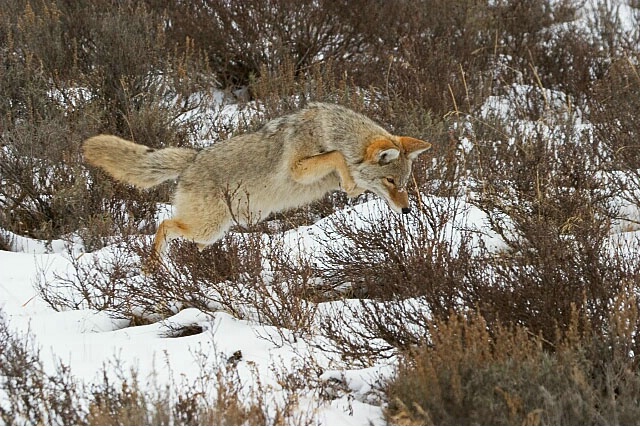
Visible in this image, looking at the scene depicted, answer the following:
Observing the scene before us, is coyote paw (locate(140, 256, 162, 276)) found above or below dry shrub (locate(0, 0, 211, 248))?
below

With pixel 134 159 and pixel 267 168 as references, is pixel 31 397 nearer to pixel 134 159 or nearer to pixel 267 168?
pixel 134 159

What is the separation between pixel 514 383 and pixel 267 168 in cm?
274

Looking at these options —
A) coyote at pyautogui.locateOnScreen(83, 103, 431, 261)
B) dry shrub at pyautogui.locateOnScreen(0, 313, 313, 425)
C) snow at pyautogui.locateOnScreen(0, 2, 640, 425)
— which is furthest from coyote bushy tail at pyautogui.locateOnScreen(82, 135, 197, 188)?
dry shrub at pyautogui.locateOnScreen(0, 313, 313, 425)

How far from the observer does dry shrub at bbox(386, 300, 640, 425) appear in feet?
10.6

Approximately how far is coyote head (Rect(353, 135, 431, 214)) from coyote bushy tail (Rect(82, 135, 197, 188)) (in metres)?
1.22

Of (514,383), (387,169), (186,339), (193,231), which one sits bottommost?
(514,383)

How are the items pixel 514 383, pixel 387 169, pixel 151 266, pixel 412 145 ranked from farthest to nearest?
pixel 412 145 < pixel 387 169 < pixel 151 266 < pixel 514 383

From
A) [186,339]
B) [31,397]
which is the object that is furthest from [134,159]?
[31,397]

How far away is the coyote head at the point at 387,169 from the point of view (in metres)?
5.48

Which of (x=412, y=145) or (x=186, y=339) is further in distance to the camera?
(x=412, y=145)

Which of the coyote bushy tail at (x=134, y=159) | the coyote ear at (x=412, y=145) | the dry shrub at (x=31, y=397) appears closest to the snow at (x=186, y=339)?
the dry shrub at (x=31, y=397)

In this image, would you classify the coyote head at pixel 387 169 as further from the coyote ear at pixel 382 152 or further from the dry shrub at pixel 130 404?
the dry shrub at pixel 130 404

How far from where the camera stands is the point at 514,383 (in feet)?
10.8

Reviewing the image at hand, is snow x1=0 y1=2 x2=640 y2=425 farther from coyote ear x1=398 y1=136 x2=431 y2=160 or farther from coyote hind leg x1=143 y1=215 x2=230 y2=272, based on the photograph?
coyote ear x1=398 y1=136 x2=431 y2=160
